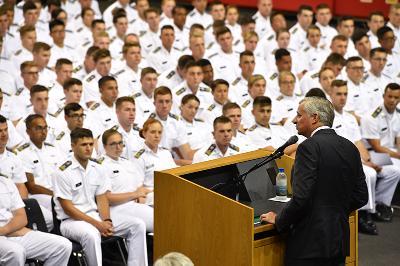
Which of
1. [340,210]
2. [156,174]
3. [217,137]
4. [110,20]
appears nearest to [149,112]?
[217,137]

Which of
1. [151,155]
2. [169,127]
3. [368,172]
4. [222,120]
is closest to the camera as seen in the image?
[222,120]

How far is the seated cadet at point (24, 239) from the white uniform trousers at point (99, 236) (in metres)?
0.17

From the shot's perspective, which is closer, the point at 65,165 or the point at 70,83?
the point at 65,165

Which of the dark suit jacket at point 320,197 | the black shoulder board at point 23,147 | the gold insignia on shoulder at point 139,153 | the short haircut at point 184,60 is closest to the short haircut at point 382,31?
the short haircut at point 184,60

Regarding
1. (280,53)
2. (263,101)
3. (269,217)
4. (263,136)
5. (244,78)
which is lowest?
(269,217)

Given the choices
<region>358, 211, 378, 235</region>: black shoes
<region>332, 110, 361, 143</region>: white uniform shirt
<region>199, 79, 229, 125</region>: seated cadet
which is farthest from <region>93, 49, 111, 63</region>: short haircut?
<region>358, 211, 378, 235</region>: black shoes

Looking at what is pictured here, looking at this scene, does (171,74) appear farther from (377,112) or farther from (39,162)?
(39,162)

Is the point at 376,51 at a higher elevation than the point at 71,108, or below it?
higher

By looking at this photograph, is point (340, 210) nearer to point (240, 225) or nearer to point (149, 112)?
point (240, 225)

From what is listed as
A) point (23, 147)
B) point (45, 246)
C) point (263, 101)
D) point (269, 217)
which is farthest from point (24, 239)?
point (263, 101)

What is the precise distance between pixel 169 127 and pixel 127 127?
47cm

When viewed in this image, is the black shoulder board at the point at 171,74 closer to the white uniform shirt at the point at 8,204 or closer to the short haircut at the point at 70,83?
the short haircut at the point at 70,83

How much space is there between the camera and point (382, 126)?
8242mm

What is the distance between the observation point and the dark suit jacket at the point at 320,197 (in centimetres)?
400
